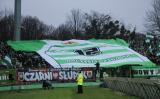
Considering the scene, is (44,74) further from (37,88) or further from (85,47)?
(85,47)

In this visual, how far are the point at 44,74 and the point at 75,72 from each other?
11.5ft

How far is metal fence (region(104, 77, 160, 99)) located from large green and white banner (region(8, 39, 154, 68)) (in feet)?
31.0

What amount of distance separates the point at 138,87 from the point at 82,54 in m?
22.3

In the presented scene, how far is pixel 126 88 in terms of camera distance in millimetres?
32594

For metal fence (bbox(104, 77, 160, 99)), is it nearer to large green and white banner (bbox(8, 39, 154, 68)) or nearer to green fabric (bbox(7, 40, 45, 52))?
large green and white banner (bbox(8, 39, 154, 68))

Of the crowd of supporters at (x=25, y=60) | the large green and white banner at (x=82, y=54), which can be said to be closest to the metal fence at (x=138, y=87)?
the large green and white banner at (x=82, y=54)

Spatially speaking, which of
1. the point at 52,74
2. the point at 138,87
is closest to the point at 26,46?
the point at 52,74

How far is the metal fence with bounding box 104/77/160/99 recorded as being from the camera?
24.8 metres

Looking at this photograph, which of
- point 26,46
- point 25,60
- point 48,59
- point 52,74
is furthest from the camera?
point 25,60

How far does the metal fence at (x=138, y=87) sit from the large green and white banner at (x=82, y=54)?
9462 mm

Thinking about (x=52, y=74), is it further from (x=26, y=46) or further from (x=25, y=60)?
(x=25, y=60)

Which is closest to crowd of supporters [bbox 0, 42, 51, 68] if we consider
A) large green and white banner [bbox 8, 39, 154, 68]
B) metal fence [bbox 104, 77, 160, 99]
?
large green and white banner [bbox 8, 39, 154, 68]

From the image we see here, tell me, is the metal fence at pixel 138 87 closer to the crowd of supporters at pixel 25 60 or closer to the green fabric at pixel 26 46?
the crowd of supporters at pixel 25 60

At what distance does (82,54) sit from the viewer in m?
50.6
